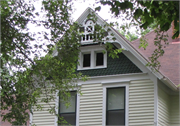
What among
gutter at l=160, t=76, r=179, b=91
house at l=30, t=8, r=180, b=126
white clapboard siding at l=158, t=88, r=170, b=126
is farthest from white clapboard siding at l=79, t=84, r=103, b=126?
gutter at l=160, t=76, r=179, b=91

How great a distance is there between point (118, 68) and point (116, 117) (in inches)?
85.5

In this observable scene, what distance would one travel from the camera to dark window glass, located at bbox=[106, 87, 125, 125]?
14.4 metres

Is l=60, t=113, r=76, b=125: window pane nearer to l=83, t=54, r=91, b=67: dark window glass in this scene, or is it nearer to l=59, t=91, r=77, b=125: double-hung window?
l=59, t=91, r=77, b=125: double-hung window

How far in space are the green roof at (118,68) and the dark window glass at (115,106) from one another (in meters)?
0.78


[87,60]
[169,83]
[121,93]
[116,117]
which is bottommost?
[116,117]

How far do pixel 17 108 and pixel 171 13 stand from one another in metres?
5.04

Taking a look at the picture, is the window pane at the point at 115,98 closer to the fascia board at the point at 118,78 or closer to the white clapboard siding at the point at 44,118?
the fascia board at the point at 118,78

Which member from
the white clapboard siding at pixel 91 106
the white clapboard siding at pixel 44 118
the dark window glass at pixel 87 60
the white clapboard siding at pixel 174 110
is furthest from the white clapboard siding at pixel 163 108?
the white clapboard siding at pixel 44 118

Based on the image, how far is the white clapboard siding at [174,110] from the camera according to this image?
15.3 m

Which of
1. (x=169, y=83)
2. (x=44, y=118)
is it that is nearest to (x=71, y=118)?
(x=44, y=118)

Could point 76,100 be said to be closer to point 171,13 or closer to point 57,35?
point 57,35

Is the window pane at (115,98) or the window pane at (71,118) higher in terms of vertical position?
the window pane at (115,98)

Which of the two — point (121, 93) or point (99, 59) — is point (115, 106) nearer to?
point (121, 93)

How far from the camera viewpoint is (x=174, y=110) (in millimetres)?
15500
